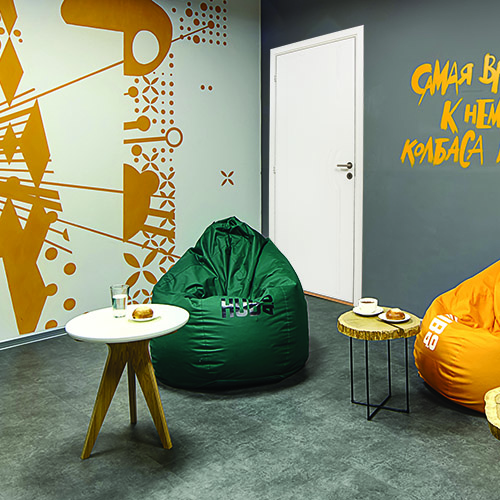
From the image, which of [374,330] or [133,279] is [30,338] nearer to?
[133,279]

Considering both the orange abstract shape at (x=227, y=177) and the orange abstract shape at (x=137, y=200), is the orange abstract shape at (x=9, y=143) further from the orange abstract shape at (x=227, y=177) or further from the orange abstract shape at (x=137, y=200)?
the orange abstract shape at (x=227, y=177)

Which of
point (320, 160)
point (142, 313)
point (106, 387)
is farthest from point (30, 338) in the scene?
point (320, 160)

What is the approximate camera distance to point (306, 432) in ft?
8.90

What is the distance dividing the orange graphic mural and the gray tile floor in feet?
3.15

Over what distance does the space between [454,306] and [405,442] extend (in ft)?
3.44

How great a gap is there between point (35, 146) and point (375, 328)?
2.72m

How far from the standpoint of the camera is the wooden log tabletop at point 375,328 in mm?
2678

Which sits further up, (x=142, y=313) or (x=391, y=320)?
(x=142, y=313)

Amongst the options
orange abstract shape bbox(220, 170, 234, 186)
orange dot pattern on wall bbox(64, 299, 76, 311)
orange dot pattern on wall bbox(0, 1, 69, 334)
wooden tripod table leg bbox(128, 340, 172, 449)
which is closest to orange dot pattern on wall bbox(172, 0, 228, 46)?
orange abstract shape bbox(220, 170, 234, 186)

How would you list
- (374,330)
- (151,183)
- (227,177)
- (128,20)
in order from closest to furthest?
(374,330) → (128,20) → (151,183) → (227,177)

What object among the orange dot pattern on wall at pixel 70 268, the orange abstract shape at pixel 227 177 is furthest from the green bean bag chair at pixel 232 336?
the orange abstract shape at pixel 227 177

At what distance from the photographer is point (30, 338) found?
418 cm

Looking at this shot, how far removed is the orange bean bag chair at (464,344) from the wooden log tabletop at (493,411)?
1.21m

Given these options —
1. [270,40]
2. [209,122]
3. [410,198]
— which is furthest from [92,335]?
[270,40]
